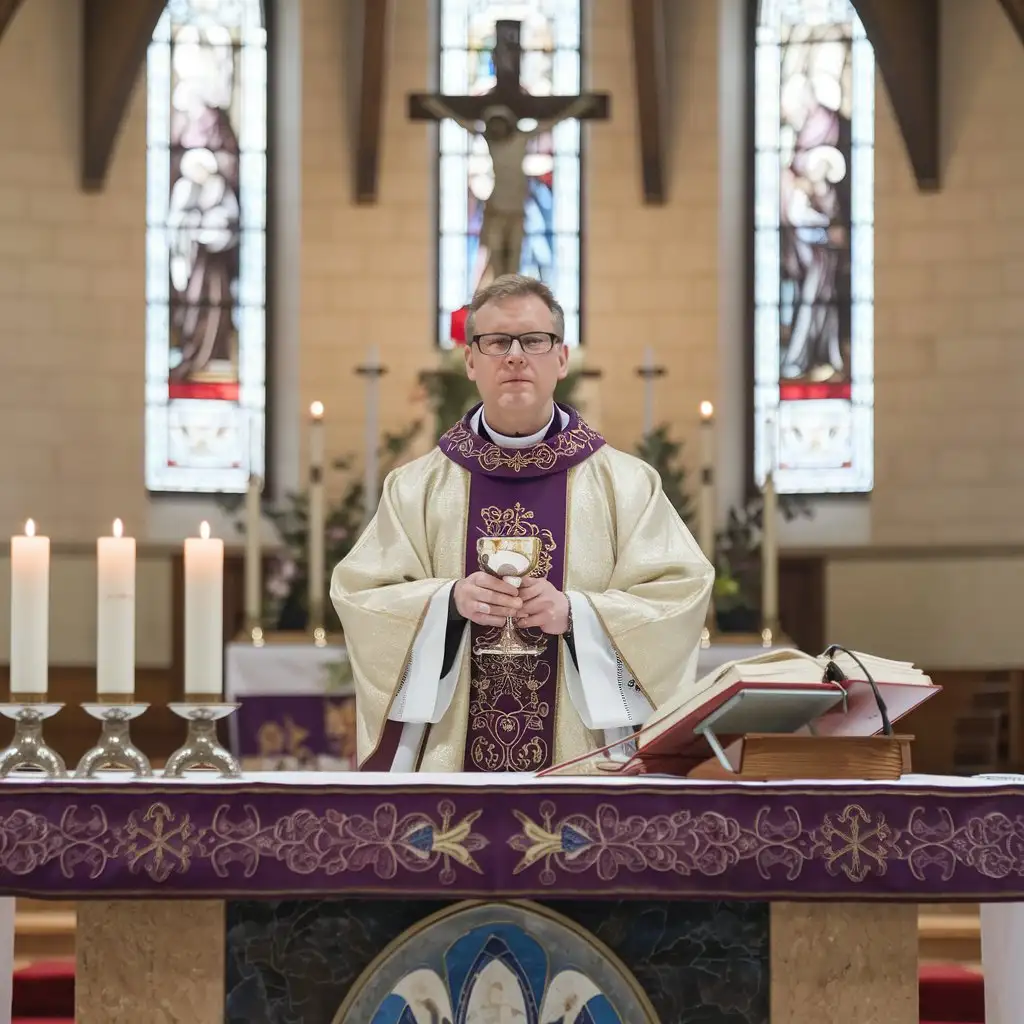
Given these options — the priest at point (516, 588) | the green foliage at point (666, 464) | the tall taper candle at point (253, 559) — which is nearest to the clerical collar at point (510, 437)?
the priest at point (516, 588)

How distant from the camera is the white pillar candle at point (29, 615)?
2.91 m

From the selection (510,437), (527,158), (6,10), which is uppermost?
Result: (6,10)

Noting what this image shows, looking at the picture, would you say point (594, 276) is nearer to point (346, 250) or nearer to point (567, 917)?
point (346, 250)

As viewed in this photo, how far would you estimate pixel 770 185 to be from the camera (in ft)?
32.8

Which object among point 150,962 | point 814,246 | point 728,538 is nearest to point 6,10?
point 728,538

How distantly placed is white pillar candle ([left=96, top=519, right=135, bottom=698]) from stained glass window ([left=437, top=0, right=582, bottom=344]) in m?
7.10

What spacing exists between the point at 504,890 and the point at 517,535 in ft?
3.85

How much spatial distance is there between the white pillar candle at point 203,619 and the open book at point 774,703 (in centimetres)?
52

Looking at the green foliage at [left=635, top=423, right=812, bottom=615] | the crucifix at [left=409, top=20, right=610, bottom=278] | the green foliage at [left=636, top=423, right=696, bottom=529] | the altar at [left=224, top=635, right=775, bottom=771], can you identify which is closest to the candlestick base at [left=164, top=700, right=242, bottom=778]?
the altar at [left=224, top=635, right=775, bottom=771]

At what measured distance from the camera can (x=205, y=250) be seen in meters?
10.0

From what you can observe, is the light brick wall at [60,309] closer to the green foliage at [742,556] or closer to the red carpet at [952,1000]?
the green foliage at [742,556]

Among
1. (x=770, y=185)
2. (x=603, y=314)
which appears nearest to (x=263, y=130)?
(x=603, y=314)

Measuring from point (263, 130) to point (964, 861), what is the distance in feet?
26.8

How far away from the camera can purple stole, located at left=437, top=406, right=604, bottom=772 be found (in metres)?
3.41
